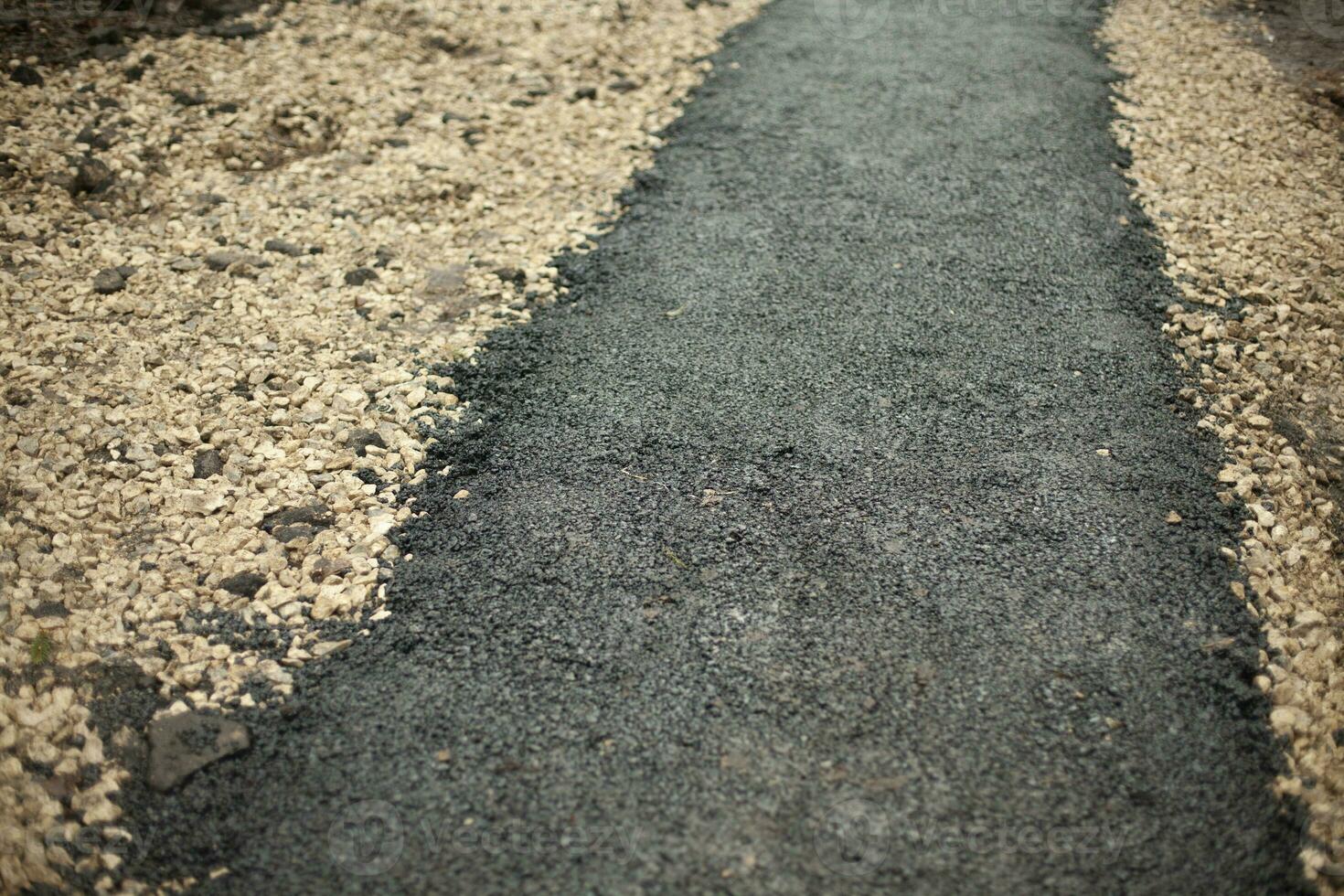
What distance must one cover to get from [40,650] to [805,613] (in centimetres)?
224

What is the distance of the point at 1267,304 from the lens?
3758mm

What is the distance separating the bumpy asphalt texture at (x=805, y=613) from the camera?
2.16 metres

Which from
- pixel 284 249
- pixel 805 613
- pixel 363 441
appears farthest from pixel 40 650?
pixel 805 613

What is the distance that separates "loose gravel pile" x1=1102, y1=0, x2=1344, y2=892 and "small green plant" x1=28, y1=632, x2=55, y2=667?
3.40 m

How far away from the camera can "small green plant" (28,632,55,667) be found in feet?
8.16

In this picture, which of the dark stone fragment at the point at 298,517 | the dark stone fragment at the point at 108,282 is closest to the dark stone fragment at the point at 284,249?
the dark stone fragment at the point at 108,282

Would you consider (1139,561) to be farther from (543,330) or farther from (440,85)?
(440,85)

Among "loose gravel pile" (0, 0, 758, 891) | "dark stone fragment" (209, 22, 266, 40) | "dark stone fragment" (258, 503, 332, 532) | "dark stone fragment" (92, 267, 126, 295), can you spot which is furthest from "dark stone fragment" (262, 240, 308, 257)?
"dark stone fragment" (209, 22, 266, 40)

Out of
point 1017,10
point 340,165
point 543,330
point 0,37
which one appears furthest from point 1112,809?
point 0,37

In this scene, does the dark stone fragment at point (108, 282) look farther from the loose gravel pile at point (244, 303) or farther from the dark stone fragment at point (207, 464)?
the dark stone fragment at point (207, 464)

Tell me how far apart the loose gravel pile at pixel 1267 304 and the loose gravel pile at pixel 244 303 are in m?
2.70

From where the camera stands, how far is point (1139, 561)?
279 centimetres

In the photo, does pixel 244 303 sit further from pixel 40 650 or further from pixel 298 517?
pixel 40 650

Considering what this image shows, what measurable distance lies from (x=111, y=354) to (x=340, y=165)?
165 centimetres
